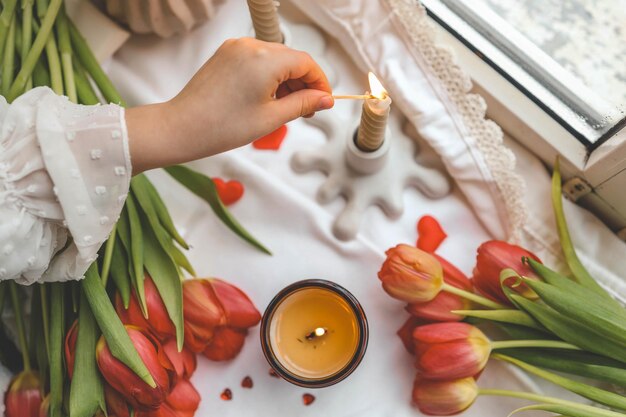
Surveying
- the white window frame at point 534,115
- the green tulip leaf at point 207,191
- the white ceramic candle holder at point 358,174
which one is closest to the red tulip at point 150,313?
the green tulip leaf at point 207,191

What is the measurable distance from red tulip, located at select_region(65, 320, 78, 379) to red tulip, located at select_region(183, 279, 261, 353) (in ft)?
0.33

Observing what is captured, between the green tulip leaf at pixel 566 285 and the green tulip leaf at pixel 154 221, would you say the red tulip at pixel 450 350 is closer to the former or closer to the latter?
the green tulip leaf at pixel 566 285

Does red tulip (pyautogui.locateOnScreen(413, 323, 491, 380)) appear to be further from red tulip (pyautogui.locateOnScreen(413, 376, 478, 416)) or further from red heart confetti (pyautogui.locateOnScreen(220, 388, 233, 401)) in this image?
red heart confetti (pyautogui.locateOnScreen(220, 388, 233, 401))

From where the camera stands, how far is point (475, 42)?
27.4 inches

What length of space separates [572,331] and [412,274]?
16 cm

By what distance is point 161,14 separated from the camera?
0.69 m

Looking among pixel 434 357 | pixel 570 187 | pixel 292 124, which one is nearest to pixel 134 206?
pixel 292 124

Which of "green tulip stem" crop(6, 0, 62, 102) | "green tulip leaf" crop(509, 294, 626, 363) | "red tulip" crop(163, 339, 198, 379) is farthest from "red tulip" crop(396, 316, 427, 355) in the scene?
"green tulip stem" crop(6, 0, 62, 102)

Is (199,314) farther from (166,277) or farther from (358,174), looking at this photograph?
(358,174)

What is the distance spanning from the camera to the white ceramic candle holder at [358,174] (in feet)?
2.26

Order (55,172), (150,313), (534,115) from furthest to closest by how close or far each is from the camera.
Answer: (534,115), (150,313), (55,172)

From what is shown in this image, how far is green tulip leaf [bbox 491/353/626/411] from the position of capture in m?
0.55

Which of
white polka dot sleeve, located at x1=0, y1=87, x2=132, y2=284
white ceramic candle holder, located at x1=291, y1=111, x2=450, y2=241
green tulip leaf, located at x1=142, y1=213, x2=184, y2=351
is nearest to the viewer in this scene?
white polka dot sleeve, located at x1=0, y1=87, x2=132, y2=284

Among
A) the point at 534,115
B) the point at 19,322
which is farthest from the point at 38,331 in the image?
the point at 534,115
